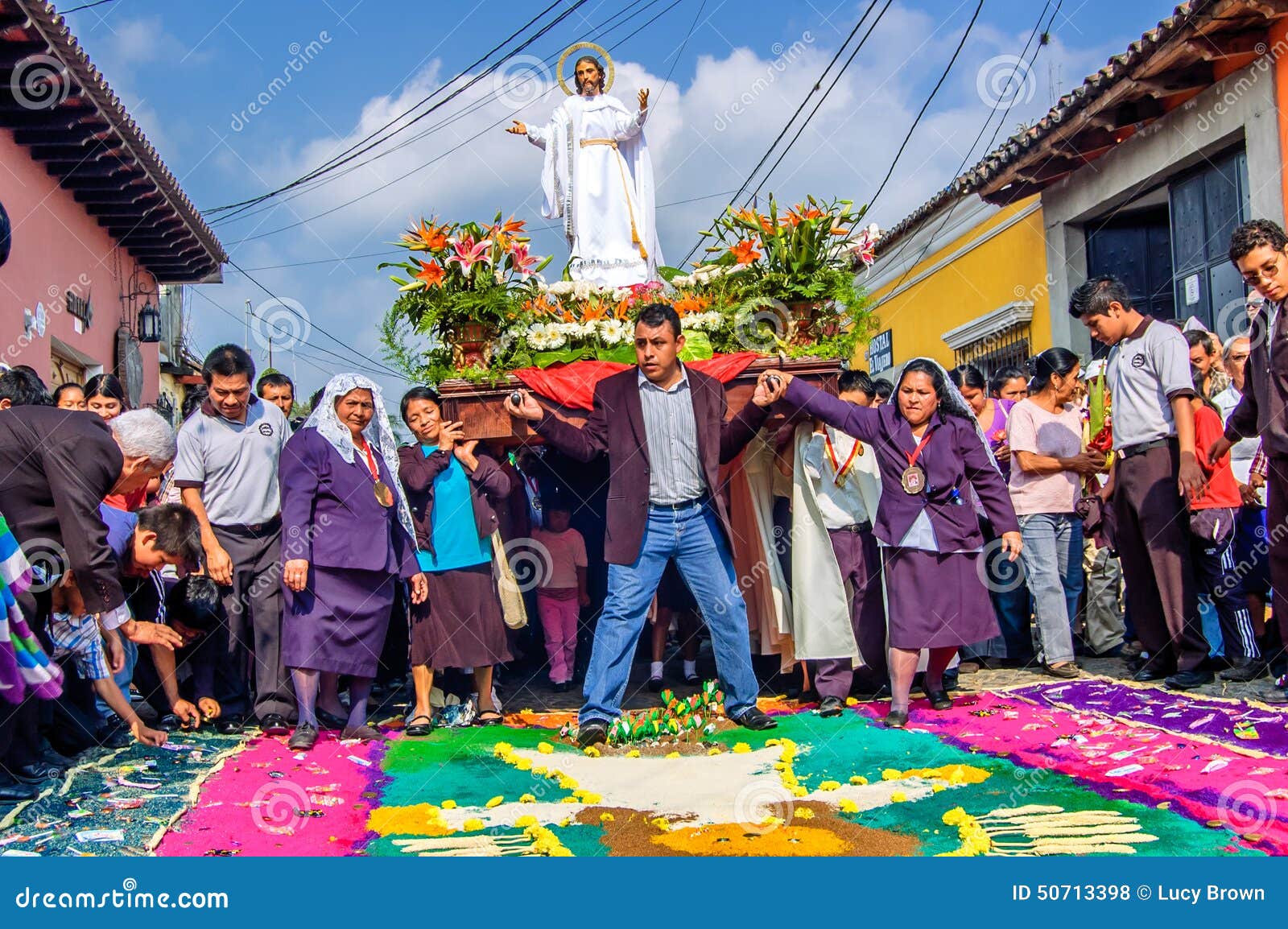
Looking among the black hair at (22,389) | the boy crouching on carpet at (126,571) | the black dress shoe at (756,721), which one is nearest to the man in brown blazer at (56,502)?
the boy crouching on carpet at (126,571)

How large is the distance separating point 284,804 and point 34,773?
1024 millimetres

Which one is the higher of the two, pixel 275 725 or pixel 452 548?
pixel 452 548

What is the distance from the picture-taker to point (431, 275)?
5.97 meters

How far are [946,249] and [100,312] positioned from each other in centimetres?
1121

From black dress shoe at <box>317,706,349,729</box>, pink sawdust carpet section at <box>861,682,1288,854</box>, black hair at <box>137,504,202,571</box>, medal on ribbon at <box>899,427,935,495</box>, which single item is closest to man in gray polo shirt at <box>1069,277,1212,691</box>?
pink sawdust carpet section at <box>861,682,1288,854</box>

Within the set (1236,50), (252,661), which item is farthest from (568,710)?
(1236,50)

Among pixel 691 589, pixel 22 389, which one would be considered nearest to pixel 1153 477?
pixel 691 589

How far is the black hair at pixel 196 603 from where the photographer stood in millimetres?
5531

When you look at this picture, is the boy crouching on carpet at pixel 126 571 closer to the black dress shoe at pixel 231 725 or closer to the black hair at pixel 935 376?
the black dress shoe at pixel 231 725

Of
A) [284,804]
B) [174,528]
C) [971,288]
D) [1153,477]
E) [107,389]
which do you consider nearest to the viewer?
[284,804]

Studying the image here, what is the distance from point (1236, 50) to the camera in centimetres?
916

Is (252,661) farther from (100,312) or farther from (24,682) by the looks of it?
(100,312)

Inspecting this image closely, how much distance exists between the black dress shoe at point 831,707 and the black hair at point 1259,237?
2.70 meters

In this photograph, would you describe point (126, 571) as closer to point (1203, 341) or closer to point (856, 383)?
point (856, 383)
